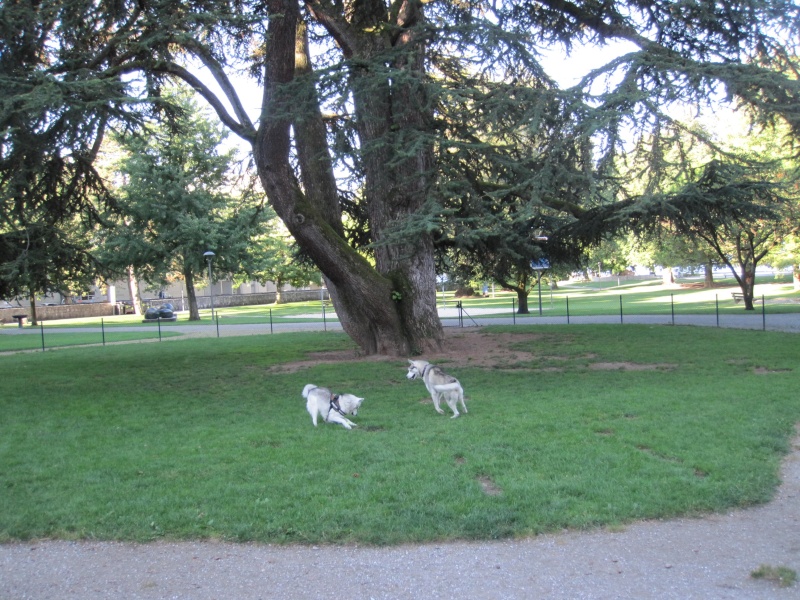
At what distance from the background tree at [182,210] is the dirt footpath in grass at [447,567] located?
117 ft

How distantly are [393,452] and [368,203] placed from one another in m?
10.2

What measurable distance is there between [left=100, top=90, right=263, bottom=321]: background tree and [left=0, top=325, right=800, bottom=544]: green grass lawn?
27471 mm

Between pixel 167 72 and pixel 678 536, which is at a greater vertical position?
pixel 167 72

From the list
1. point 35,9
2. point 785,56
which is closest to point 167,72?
point 35,9

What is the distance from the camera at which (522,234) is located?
61.3 feet

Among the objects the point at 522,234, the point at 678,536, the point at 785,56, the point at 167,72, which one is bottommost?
the point at 678,536

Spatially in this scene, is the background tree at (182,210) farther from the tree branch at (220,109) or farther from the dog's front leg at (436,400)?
the dog's front leg at (436,400)

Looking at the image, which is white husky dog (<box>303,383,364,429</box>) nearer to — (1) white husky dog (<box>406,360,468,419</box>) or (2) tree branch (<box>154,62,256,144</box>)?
(1) white husky dog (<box>406,360,468,419</box>)

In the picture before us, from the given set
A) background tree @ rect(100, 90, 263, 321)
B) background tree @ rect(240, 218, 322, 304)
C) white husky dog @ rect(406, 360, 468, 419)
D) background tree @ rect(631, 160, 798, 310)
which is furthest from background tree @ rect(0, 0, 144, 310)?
background tree @ rect(100, 90, 263, 321)

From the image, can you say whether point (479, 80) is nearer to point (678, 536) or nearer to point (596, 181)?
point (596, 181)

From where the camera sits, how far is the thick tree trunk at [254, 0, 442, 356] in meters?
14.0

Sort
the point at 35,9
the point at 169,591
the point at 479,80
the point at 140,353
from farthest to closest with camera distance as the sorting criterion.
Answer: the point at 140,353 < the point at 479,80 < the point at 35,9 < the point at 169,591

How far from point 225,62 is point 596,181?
8585 millimetres

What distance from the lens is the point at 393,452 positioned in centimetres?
763
